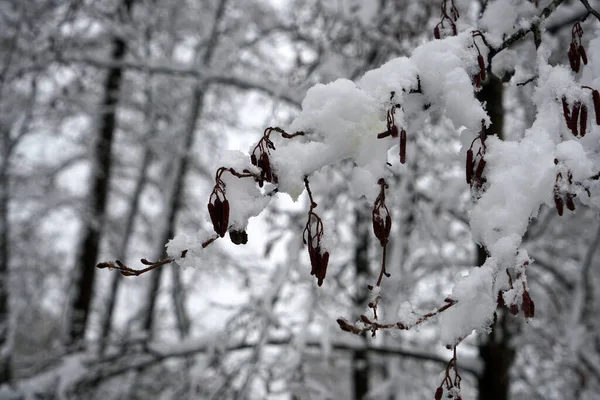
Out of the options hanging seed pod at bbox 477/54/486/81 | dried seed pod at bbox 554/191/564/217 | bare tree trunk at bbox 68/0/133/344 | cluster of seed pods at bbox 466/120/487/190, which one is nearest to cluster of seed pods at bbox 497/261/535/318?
dried seed pod at bbox 554/191/564/217

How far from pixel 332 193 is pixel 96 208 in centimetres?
551

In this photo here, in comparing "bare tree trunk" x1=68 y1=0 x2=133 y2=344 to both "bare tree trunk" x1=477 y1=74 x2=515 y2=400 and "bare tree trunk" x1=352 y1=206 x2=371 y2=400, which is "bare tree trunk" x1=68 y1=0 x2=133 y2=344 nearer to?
"bare tree trunk" x1=352 y1=206 x2=371 y2=400

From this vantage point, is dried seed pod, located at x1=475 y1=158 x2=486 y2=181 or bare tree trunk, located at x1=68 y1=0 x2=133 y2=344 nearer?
dried seed pod, located at x1=475 y1=158 x2=486 y2=181

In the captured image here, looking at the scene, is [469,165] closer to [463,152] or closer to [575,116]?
[463,152]

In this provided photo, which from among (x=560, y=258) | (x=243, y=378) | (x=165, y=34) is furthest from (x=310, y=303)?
(x=165, y=34)

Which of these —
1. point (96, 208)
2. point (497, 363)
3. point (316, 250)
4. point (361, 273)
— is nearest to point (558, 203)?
point (316, 250)

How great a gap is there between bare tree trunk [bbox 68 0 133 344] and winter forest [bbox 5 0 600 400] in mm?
37

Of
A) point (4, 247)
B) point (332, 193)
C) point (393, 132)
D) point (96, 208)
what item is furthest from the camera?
point (96, 208)

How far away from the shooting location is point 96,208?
26.7ft

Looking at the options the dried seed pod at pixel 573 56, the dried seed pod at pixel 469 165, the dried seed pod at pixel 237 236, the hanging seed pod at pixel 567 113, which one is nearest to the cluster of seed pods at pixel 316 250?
the dried seed pod at pixel 237 236

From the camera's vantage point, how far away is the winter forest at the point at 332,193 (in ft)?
3.66

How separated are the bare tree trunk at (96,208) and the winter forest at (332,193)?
0.12ft

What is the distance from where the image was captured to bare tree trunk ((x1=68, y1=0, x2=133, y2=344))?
7273mm

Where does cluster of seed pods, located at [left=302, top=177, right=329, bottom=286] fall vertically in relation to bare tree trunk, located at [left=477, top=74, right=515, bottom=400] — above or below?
above
